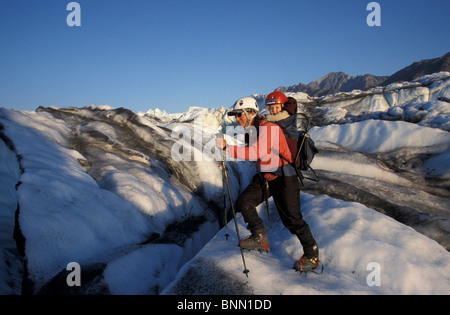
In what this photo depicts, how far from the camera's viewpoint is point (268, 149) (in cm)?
362

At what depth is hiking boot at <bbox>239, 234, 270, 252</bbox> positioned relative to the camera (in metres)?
4.27

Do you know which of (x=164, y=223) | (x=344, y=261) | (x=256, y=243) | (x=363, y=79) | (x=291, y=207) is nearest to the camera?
(x=291, y=207)

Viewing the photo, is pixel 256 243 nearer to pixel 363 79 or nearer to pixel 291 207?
pixel 291 207

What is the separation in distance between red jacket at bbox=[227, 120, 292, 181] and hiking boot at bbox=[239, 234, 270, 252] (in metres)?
1.34

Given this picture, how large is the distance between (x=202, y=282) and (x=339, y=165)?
10.5m

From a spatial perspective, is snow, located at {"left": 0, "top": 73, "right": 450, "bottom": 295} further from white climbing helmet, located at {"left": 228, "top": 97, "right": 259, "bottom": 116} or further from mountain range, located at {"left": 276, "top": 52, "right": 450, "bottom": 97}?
mountain range, located at {"left": 276, "top": 52, "right": 450, "bottom": 97}

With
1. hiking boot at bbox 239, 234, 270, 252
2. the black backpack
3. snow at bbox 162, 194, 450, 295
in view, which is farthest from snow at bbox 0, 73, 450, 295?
the black backpack

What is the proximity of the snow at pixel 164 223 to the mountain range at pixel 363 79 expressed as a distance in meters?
99.2

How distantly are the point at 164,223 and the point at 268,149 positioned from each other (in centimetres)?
400

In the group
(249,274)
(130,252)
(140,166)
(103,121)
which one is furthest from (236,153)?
(103,121)

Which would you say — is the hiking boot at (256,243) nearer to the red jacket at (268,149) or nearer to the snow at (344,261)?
the snow at (344,261)

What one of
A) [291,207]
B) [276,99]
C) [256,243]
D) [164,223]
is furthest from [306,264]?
[164,223]

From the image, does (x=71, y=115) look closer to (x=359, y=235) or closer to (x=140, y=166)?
(x=140, y=166)
